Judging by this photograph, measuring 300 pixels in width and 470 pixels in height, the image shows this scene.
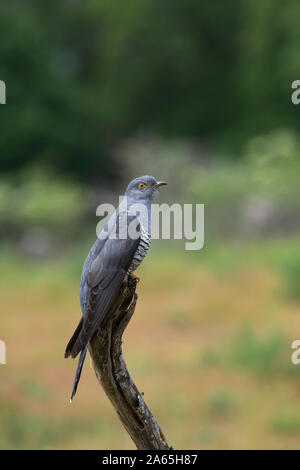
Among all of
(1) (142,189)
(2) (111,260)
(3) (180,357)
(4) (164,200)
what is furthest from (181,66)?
(2) (111,260)

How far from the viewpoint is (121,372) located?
2766mm

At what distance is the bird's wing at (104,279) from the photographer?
8.53 feet

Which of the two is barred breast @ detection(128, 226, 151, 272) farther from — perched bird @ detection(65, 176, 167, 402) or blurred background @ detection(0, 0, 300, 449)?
blurred background @ detection(0, 0, 300, 449)

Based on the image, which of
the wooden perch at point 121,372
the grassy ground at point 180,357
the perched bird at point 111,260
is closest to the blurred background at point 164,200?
Answer: the grassy ground at point 180,357

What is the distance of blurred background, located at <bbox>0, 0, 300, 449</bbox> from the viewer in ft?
19.3

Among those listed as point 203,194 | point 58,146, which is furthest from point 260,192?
point 58,146

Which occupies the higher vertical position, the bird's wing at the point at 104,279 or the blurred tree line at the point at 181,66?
the blurred tree line at the point at 181,66

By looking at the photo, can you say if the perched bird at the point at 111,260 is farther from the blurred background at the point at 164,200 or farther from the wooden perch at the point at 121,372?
the blurred background at the point at 164,200

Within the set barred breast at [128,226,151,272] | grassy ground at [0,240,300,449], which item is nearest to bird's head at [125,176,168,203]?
barred breast at [128,226,151,272]

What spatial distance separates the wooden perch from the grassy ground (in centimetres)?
239

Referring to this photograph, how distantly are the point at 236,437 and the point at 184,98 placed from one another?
14.4 meters

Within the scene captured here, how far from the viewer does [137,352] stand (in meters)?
6.97

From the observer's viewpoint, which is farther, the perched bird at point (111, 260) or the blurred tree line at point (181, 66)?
the blurred tree line at point (181, 66)
